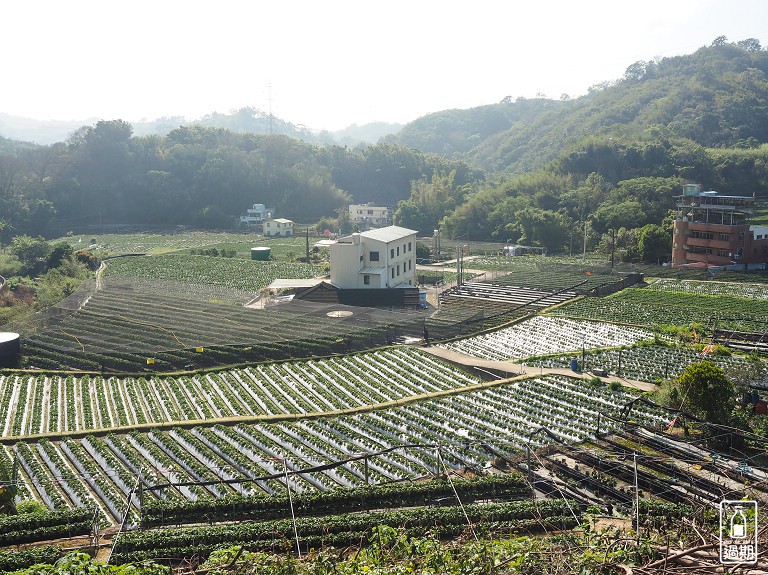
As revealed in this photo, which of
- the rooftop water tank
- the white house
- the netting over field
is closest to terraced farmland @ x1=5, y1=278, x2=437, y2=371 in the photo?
the netting over field

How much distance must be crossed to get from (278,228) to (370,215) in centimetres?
1067

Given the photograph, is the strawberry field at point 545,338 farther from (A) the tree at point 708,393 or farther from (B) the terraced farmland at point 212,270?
(B) the terraced farmland at point 212,270

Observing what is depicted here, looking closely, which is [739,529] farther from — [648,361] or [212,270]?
[212,270]

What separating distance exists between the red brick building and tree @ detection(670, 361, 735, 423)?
24.6m

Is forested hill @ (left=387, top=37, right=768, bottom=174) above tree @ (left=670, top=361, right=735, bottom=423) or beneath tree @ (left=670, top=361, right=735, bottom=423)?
above

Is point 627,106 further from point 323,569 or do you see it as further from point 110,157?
point 323,569

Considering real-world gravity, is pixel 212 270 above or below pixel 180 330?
above

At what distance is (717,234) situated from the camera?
124 ft

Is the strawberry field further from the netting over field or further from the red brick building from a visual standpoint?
the red brick building

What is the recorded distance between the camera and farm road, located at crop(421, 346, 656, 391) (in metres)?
19.6

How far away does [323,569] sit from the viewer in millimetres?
6660

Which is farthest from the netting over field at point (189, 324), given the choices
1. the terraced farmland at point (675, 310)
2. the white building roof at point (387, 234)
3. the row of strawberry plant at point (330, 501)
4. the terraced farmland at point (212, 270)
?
the row of strawberry plant at point (330, 501)

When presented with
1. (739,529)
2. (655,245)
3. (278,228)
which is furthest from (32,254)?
(739,529)

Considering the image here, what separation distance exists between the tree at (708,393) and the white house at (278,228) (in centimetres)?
4560
